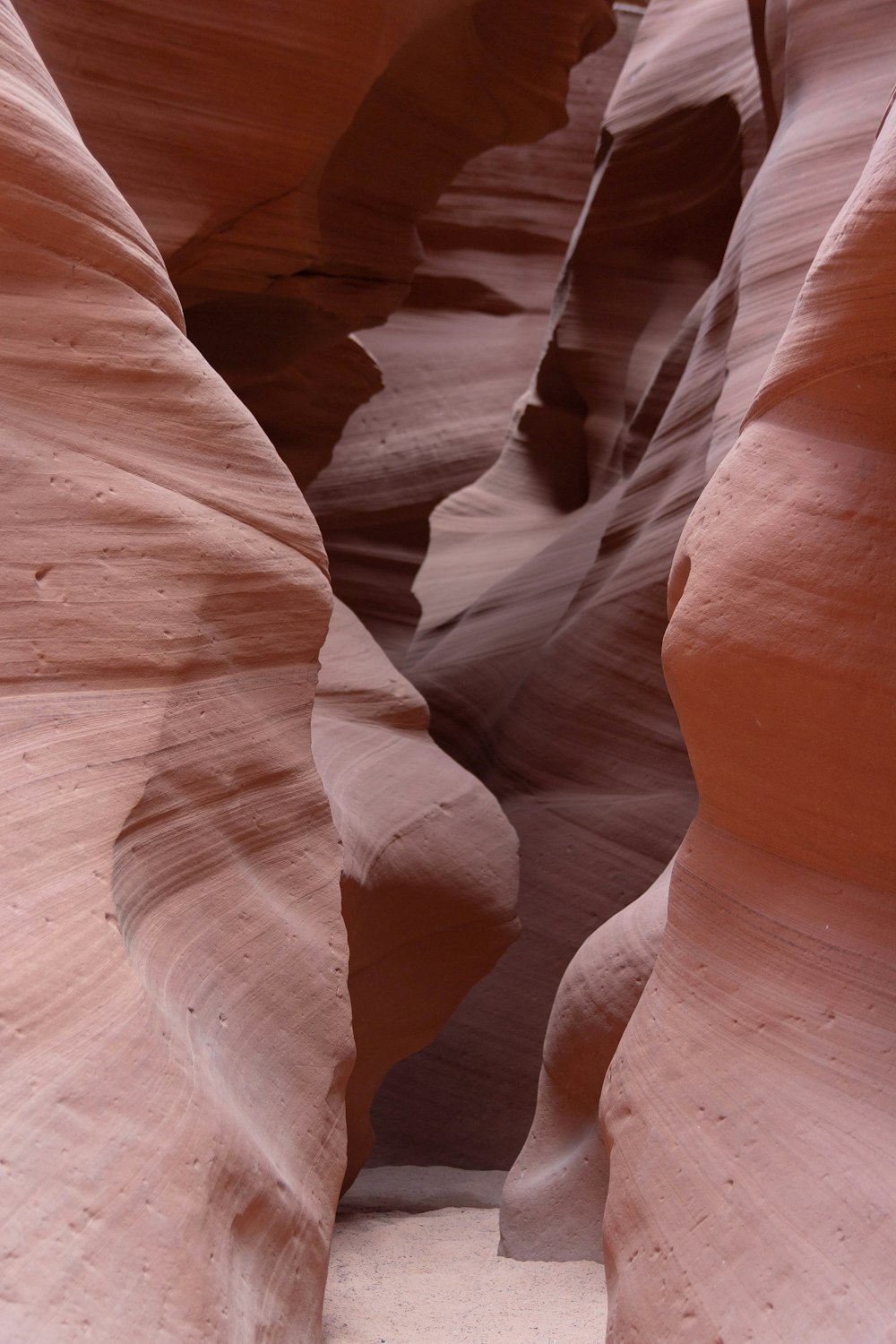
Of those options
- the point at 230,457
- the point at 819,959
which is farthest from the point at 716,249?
the point at 819,959

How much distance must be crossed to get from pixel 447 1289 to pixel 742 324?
11.2 ft

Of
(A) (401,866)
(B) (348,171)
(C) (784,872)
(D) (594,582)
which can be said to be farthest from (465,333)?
(C) (784,872)

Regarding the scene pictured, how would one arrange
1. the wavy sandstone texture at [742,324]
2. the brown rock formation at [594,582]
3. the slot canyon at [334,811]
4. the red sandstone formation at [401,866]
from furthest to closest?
1. the brown rock formation at [594,582]
2. the red sandstone formation at [401,866]
3. the wavy sandstone texture at [742,324]
4. the slot canyon at [334,811]

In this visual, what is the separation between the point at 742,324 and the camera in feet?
15.6

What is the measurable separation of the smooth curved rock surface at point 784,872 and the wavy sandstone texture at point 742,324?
1.25m

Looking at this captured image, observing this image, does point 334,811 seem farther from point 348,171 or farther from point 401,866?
point 348,171

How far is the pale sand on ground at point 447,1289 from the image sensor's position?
2.50 meters

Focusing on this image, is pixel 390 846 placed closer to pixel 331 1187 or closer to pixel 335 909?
pixel 335 909

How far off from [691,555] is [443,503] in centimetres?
739

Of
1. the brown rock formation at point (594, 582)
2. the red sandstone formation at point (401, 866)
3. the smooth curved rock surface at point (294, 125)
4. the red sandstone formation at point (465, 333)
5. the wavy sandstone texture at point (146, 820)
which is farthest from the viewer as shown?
the red sandstone formation at point (465, 333)

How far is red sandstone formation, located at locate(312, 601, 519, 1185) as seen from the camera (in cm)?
405

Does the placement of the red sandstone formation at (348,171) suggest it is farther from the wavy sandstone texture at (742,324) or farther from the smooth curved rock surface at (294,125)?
the wavy sandstone texture at (742,324)

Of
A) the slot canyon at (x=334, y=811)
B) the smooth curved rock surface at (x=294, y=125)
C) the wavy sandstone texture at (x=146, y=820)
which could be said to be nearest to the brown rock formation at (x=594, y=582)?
the slot canyon at (x=334, y=811)

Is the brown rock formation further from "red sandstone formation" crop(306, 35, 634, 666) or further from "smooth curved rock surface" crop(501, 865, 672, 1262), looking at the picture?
"smooth curved rock surface" crop(501, 865, 672, 1262)
